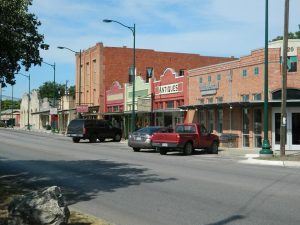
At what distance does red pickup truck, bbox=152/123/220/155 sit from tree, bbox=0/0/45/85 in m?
13.4

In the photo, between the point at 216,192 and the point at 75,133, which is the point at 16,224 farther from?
the point at 75,133

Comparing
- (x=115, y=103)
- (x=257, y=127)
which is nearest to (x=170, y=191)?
(x=257, y=127)

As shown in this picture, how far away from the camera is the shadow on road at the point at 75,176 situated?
1320 centimetres

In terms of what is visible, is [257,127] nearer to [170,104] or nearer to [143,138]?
[143,138]

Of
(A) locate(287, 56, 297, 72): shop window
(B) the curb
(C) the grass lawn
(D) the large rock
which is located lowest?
(C) the grass lawn

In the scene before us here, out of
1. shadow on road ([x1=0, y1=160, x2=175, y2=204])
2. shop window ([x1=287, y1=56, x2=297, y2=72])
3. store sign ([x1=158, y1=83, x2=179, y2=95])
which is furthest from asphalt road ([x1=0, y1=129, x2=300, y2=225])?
store sign ([x1=158, y1=83, x2=179, y2=95])

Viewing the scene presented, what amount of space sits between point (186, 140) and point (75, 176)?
1147 centimetres

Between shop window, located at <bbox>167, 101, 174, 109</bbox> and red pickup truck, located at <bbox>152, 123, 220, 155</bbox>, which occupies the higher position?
shop window, located at <bbox>167, 101, 174, 109</bbox>

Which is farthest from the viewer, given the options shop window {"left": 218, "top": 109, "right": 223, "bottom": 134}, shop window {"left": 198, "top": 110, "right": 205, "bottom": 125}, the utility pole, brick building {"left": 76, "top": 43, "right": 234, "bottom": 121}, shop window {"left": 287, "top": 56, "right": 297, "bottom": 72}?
brick building {"left": 76, "top": 43, "right": 234, "bottom": 121}

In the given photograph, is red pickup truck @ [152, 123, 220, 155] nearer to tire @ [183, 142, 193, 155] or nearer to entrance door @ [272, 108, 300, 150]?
tire @ [183, 142, 193, 155]

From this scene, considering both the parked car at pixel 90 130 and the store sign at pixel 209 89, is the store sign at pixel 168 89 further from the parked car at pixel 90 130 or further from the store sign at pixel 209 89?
the parked car at pixel 90 130

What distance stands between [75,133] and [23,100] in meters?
79.6

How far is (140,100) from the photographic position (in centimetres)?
4556

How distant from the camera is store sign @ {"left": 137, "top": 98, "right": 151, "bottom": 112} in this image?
4534 cm
